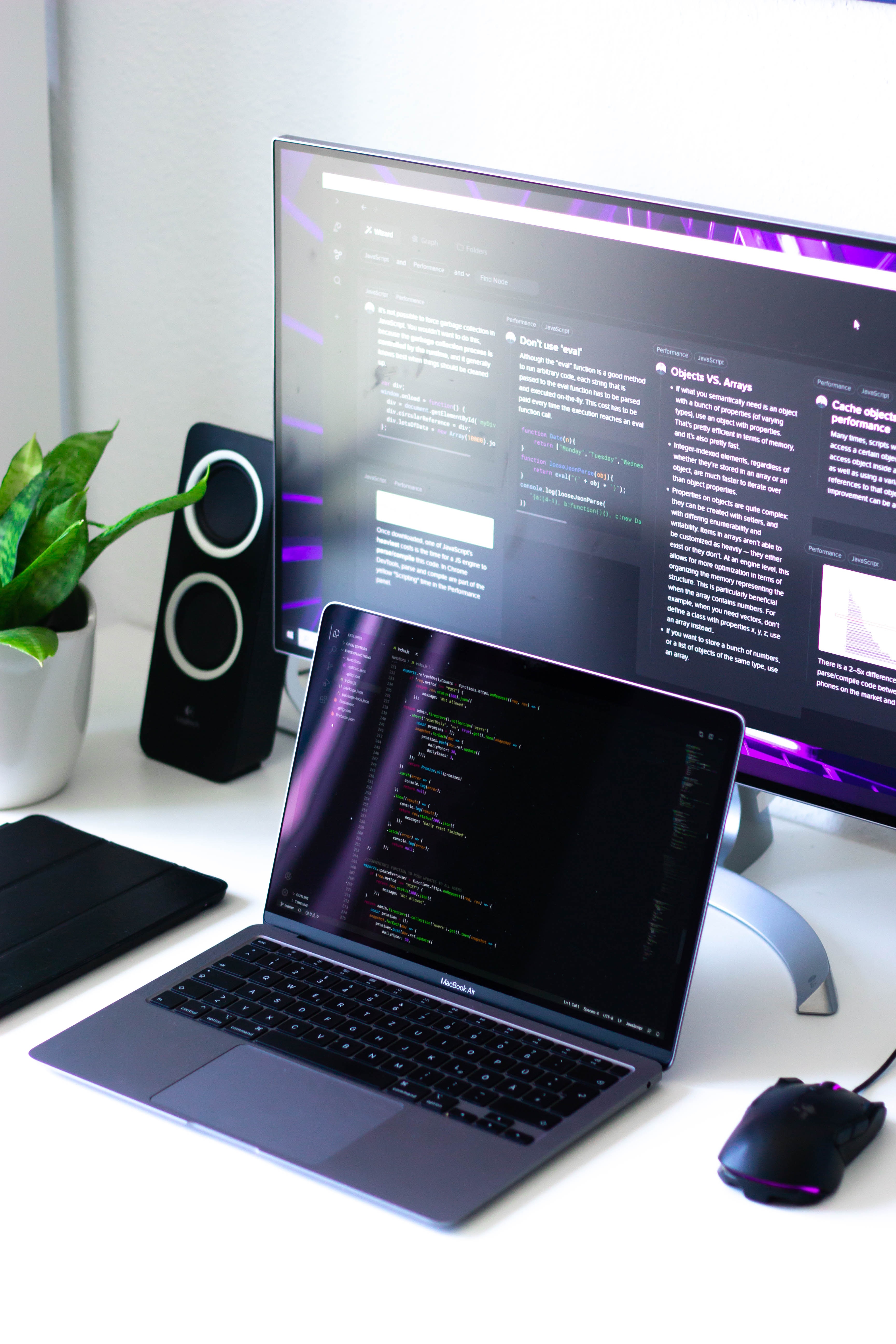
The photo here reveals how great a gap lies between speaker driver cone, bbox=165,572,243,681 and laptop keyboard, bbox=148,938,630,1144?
31 cm

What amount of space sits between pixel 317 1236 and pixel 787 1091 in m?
0.24

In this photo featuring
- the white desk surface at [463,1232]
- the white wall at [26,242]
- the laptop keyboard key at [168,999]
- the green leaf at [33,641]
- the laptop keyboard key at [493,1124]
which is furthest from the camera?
the white wall at [26,242]

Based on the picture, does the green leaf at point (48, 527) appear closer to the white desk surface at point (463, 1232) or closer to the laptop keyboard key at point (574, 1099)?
the white desk surface at point (463, 1232)

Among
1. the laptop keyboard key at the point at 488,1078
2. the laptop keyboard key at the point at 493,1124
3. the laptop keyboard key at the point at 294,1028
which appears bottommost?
the laptop keyboard key at the point at 493,1124

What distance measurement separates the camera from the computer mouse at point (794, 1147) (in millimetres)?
688

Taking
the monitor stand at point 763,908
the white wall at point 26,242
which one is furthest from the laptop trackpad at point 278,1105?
the white wall at point 26,242

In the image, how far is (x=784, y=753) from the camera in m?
0.90

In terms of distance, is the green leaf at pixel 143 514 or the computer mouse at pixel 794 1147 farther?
the green leaf at pixel 143 514

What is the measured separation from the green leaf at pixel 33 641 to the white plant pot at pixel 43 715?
26 millimetres

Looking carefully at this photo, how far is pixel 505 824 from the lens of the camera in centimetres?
84

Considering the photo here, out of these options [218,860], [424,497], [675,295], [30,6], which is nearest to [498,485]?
[424,497]

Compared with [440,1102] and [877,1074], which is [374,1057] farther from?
[877,1074]

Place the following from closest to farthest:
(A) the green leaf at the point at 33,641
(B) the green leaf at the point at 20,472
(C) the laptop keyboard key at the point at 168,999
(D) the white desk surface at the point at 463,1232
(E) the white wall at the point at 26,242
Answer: (D) the white desk surface at the point at 463,1232 → (C) the laptop keyboard key at the point at 168,999 → (A) the green leaf at the point at 33,641 → (B) the green leaf at the point at 20,472 → (E) the white wall at the point at 26,242

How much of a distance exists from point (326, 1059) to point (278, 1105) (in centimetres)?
4
